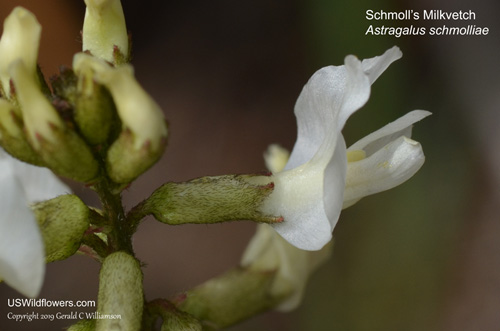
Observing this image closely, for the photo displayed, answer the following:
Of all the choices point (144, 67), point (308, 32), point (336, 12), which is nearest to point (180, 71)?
point (144, 67)

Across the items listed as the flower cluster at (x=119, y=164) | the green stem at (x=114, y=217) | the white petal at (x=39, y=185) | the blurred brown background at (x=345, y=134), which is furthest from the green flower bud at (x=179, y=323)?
the blurred brown background at (x=345, y=134)

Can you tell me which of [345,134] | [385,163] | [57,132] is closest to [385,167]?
[385,163]


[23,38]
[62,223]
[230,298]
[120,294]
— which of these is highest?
[23,38]

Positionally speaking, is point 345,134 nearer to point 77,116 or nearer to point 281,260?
point 281,260

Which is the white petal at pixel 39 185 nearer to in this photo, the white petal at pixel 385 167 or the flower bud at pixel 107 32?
the flower bud at pixel 107 32

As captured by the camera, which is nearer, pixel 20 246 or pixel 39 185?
pixel 20 246

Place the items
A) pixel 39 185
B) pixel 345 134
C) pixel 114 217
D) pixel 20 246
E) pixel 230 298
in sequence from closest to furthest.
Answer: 1. pixel 20 246
2. pixel 114 217
3. pixel 39 185
4. pixel 230 298
5. pixel 345 134

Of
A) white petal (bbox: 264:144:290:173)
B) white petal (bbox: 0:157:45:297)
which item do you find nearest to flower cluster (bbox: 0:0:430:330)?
white petal (bbox: 0:157:45:297)
